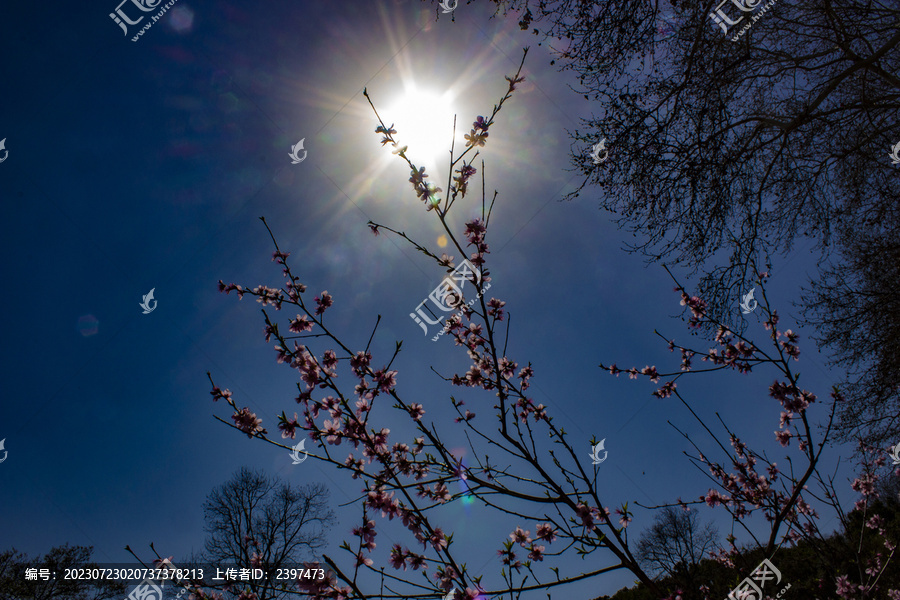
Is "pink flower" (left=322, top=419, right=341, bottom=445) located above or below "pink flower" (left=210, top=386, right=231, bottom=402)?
below

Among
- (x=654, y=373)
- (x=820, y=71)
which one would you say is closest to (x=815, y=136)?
(x=820, y=71)

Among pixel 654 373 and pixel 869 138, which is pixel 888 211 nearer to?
pixel 869 138

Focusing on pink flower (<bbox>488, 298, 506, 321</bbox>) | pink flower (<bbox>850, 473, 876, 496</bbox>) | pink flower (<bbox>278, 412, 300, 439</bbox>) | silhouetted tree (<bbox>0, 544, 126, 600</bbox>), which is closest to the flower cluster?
pink flower (<bbox>488, 298, 506, 321</bbox>)

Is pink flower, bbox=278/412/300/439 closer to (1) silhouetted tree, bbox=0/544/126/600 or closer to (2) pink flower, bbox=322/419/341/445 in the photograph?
(2) pink flower, bbox=322/419/341/445

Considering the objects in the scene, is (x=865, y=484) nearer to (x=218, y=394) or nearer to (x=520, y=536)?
(x=520, y=536)

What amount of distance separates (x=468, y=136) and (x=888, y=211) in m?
7.43

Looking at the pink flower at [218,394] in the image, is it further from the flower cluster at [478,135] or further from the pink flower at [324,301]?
the flower cluster at [478,135]

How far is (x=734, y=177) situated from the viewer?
16.2 ft
